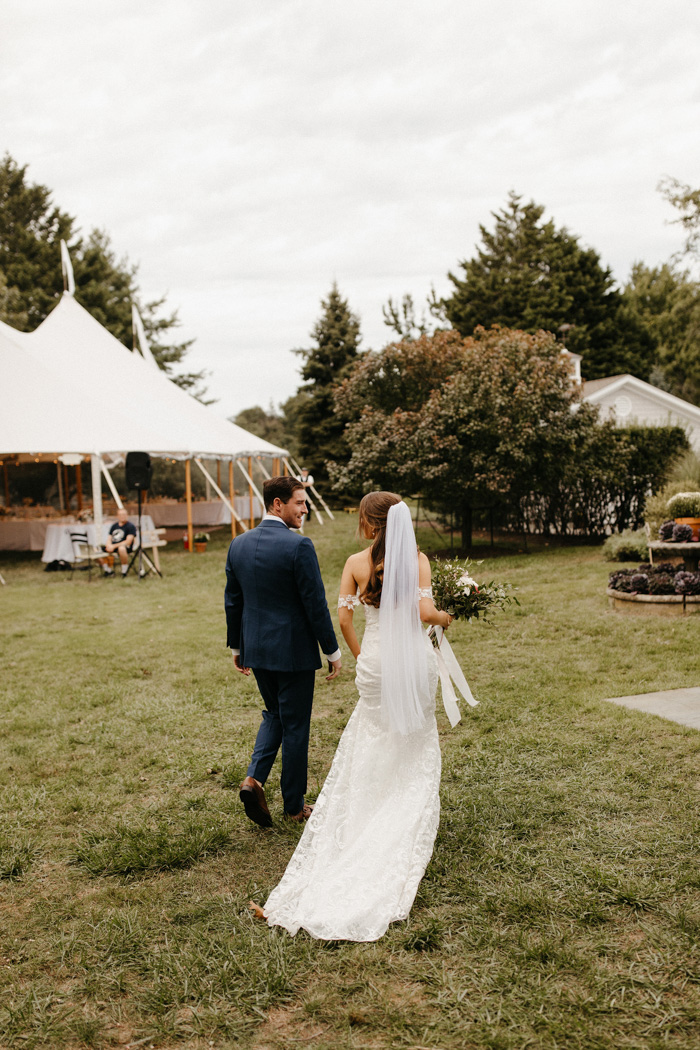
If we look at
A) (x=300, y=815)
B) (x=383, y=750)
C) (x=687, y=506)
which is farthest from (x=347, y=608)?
(x=687, y=506)

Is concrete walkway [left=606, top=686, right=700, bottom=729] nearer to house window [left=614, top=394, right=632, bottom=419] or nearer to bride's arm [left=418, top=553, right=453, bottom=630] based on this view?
bride's arm [left=418, top=553, right=453, bottom=630]

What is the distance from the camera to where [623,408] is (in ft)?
101

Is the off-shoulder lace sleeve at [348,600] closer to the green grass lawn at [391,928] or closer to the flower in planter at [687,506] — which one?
the green grass lawn at [391,928]

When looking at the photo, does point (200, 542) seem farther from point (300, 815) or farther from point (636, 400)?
point (636, 400)

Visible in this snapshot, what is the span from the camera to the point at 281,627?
388 centimetres

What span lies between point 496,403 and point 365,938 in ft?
37.8

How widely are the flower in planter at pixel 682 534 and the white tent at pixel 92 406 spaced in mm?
11109

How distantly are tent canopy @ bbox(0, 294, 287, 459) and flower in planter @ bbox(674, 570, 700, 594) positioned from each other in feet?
37.6

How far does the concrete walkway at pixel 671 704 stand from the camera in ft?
17.6

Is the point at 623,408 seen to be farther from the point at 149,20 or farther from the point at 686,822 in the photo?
the point at 686,822

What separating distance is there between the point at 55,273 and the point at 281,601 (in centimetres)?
3885

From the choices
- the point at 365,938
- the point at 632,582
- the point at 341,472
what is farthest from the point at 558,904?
the point at 341,472

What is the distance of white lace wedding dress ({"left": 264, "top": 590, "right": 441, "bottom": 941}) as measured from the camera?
309 centimetres

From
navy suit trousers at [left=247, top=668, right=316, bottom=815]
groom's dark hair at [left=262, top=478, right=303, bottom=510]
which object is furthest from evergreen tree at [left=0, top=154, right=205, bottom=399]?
navy suit trousers at [left=247, top=668, right=316, bottom=815]
